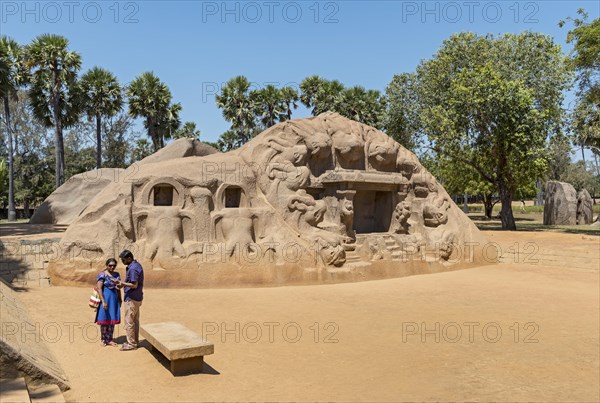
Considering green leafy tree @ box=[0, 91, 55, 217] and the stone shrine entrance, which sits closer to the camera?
the stone shrine entrance

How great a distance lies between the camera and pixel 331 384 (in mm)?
5176

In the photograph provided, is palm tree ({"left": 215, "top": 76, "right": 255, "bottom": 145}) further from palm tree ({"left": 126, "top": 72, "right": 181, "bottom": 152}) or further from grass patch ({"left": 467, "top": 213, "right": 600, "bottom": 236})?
grass patch ({"left": 467, "top": 213, "right": 600, "bottom": 236})

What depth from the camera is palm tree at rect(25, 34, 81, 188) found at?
83.8ft

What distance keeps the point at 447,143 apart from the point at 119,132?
2551 cm

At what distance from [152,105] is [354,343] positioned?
2657 centimetres

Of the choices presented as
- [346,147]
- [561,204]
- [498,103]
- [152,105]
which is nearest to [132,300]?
[346,147]

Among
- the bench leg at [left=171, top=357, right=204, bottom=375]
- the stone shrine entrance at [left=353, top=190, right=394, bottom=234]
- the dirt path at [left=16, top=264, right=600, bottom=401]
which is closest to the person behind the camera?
the dirt path at [left=16, top=264, right=600, bottom=401]

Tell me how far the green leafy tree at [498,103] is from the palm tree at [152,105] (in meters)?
16.3

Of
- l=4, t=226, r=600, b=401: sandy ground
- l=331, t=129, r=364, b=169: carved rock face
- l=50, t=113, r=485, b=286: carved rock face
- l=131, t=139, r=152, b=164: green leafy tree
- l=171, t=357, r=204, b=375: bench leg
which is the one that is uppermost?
l=131, t=139, r=152, b=164: green leafy tree

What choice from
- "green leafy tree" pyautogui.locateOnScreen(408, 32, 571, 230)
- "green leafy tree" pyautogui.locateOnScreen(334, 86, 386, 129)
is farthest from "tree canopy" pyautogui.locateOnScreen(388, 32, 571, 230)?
"green leafy tree" pyautogui.locateOnScreen(334, 86, 386, 129)

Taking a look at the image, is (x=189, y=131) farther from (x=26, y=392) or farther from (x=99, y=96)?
(x=26, y=392)

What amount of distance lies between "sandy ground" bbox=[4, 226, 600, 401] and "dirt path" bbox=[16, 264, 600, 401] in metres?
0.02

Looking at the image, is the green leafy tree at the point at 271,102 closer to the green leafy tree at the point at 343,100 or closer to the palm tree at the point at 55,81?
the green leafy tree at the point at 343,100

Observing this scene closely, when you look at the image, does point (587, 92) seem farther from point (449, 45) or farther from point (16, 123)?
point (16, 123)
